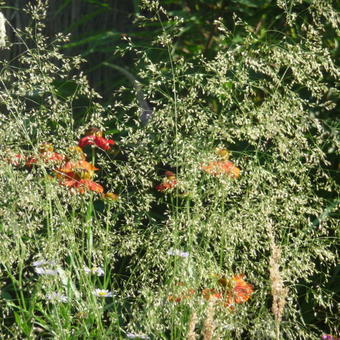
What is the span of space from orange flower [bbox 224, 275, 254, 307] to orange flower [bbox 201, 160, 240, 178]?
0.97ft

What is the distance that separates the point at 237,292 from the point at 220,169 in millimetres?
343

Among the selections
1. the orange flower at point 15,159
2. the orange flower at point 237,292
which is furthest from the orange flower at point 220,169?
the orange flower at point 15,159

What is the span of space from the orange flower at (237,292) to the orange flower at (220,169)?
295 mm

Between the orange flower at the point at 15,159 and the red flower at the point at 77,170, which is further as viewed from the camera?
the red flower at the point at 77,170

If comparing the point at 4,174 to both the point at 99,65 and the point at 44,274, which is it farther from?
the point at 99,65

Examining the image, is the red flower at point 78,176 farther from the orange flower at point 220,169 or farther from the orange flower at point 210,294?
the orange flower at point 210,294

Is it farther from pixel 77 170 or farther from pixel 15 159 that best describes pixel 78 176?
pixel 15 159

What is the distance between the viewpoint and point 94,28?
12.5 ft

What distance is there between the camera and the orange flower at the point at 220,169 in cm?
214

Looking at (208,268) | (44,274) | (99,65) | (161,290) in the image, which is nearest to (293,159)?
(208,268)

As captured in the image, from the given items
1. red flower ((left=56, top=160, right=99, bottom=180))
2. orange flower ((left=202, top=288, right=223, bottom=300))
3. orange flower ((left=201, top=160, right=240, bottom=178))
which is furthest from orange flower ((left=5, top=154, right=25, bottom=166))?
orange flower ((left=202, top=288, right=223, bottom=300))

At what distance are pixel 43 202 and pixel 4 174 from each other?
13 cm

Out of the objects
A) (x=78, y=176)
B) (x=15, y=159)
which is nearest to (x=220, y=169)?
(x=78, y=176)

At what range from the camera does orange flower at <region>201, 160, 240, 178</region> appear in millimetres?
2143
